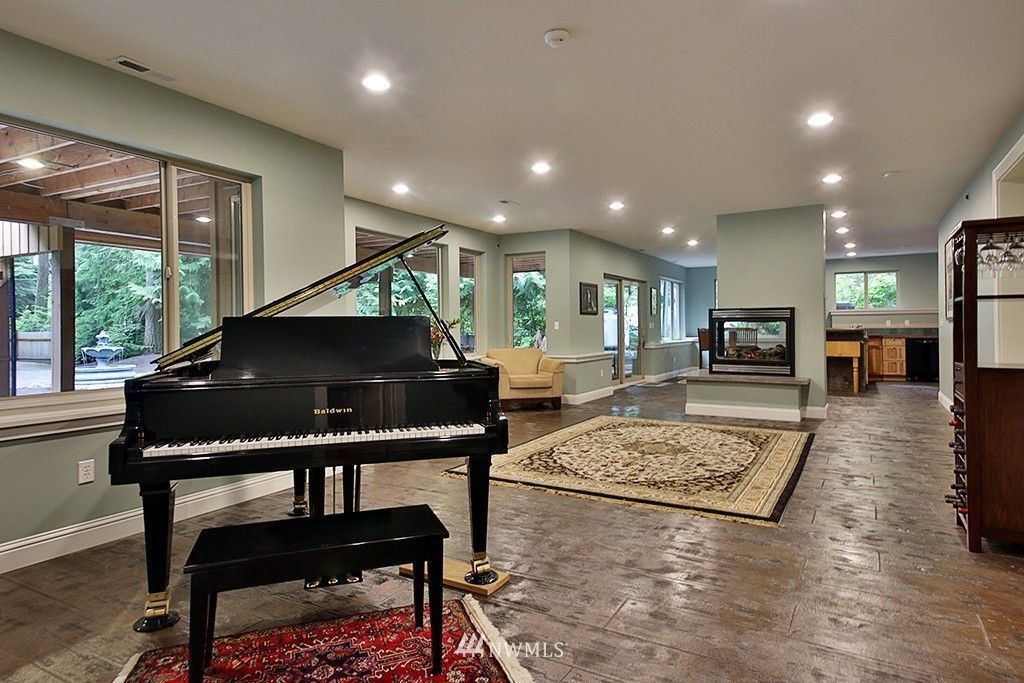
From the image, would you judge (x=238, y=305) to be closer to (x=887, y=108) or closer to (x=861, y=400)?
(x=887, y=108)

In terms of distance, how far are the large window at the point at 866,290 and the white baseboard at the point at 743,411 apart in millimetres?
6671

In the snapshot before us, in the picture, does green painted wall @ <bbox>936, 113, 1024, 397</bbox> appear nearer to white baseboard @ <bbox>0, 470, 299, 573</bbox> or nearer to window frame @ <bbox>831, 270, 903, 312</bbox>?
window frame @ <bbox>831, 270, 903, 312</bbox>

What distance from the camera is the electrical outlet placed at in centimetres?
293

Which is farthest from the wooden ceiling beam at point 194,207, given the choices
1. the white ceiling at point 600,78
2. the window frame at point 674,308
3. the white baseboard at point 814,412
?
the window frame at point 674,308

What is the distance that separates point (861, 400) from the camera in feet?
26.5

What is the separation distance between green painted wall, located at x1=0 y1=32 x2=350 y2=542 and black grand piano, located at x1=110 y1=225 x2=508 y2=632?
40.7 inches

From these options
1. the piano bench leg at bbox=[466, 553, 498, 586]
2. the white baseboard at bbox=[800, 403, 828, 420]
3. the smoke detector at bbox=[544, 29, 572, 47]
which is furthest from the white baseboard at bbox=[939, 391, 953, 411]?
the piano bench leg at bbox=[466, 553, 498, 586]

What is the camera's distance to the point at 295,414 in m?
2.15

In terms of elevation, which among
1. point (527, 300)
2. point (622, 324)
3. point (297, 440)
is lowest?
point (297, 440)

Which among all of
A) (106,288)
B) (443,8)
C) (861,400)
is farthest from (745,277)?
(106,288)

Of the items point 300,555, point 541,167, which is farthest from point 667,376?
point 300,555

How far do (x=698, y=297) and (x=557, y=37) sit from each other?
1160cm

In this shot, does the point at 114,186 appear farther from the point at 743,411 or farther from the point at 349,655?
the point at 743,411

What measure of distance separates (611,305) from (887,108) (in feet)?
21.2
